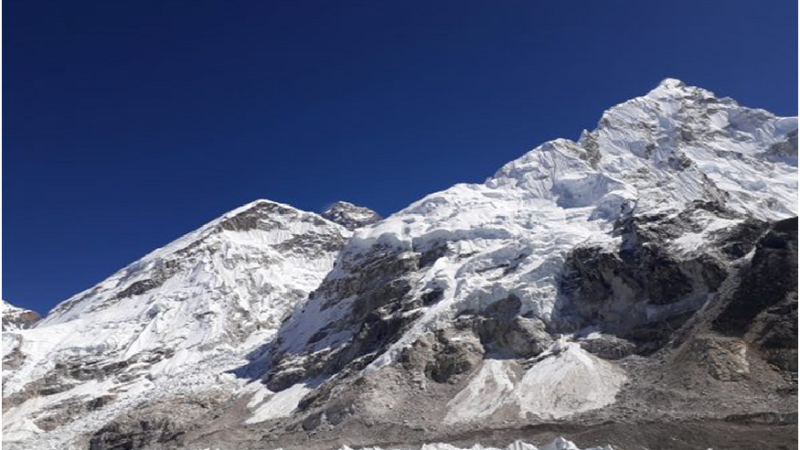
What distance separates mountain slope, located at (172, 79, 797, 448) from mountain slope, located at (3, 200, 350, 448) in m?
21.5

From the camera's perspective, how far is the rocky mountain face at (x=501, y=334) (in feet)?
221

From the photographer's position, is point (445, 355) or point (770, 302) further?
point (445, 355)

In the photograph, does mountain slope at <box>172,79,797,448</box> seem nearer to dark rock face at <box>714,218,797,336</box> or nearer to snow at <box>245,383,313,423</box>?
snow at <box>245,383,313,423</box>

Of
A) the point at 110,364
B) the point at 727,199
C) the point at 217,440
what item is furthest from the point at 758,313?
the point at 110,364

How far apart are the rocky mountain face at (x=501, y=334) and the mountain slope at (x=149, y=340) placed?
2.11ft

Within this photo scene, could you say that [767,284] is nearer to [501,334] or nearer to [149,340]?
[501,334]

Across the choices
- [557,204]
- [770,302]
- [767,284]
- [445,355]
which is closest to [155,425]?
[445,355]

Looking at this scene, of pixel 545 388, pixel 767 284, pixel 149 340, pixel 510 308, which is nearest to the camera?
pixel 545 388

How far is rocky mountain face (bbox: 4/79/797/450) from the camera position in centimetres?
6744

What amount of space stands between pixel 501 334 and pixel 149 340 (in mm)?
91982

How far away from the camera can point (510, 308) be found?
95.3m

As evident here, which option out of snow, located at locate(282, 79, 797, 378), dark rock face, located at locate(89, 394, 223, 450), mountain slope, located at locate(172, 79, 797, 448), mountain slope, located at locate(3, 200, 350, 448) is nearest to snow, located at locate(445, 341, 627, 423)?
mountain slope, located at locate(172, 79, 797, 448)

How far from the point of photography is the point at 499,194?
156 m

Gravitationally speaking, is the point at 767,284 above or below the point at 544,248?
below
